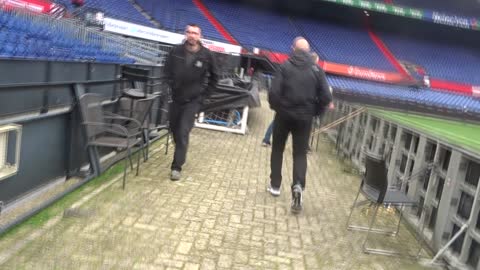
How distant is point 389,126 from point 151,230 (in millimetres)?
4437

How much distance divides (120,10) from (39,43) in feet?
58.0

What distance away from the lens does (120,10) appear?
2216cm

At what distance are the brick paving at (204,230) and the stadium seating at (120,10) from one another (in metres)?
15.6

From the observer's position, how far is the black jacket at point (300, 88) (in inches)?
203

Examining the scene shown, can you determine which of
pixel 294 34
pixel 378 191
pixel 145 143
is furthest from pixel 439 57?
pixel 378 191

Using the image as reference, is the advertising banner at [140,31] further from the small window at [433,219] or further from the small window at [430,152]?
the small window at [433,219]

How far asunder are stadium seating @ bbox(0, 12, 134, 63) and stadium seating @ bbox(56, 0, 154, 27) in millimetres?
13727

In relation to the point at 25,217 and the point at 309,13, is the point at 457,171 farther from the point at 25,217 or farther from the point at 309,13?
the point at 309,13

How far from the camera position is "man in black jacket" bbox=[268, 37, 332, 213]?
5.17 m

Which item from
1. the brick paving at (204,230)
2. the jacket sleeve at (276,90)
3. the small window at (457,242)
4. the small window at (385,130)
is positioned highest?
the jacket sleeve at (276,90)

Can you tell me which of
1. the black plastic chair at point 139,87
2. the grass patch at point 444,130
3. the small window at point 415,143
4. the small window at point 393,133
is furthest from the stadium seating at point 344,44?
the small window at point 415,143

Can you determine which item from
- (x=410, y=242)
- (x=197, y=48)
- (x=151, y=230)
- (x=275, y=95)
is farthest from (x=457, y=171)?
(x=197, y=48)

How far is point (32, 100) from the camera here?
473 centimetres

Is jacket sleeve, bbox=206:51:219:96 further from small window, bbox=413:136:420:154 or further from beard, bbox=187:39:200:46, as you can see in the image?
small window, bbox=413:136:420:154
